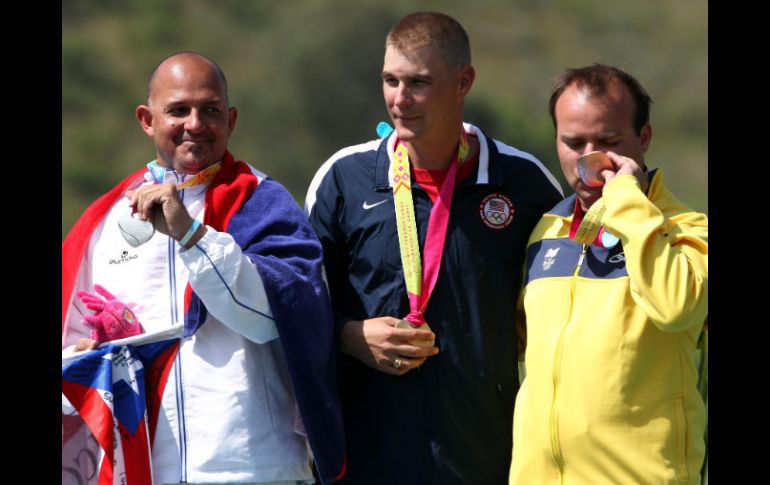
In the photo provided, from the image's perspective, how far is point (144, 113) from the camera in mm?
4711

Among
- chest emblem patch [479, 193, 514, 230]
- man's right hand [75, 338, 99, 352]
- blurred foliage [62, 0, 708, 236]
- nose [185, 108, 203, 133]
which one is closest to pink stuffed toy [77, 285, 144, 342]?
man's right hand [75, 338, 99, 352]

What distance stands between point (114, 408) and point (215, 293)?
55 cm

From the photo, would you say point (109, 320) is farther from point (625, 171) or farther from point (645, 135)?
point (645, 135)

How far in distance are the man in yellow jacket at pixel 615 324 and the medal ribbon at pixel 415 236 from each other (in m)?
0.41

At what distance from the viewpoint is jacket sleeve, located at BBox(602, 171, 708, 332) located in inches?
154

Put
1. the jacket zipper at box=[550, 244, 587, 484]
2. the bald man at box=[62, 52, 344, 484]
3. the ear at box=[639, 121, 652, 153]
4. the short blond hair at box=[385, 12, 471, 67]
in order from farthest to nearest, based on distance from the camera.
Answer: the short blond hair at box=[385, 12, 471, 67]
the ear at box=[639, 121, 652, 153]
the bald man at box=[62, 52, 344, 484]
the jacket zipper at box=[550, 244, 587, 484]

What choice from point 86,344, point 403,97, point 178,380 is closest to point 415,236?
point 403,97

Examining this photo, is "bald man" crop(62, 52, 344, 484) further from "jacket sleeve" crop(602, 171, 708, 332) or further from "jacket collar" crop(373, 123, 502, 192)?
"jacket sleeve" crop(602, 171, 708, 332)

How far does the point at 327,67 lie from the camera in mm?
21766

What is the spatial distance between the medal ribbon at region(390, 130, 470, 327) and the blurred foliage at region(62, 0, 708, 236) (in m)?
14.2

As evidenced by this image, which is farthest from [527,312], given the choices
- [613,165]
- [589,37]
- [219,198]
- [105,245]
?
[589,37]

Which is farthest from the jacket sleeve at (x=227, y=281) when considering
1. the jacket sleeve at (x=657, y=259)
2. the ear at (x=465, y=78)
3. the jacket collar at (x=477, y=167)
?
the jacket sleeve at (x=657, y=259)

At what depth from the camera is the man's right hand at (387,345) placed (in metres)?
4.54

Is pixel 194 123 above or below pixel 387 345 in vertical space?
above
